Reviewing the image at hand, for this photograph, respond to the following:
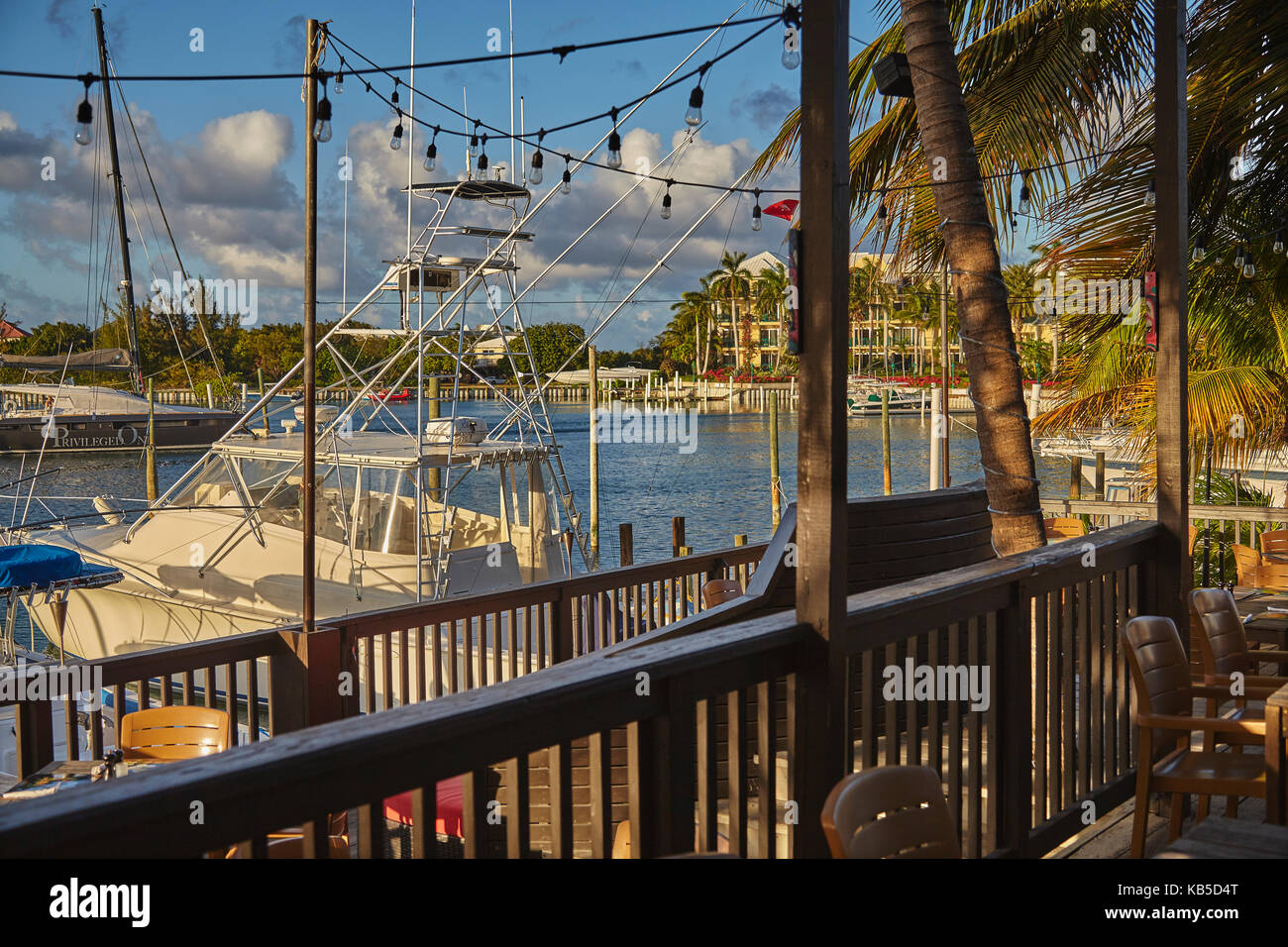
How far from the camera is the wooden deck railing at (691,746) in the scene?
1482 mm

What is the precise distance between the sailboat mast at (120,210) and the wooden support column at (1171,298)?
18.1m

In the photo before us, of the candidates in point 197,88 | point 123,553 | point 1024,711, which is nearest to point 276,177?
point 123,553

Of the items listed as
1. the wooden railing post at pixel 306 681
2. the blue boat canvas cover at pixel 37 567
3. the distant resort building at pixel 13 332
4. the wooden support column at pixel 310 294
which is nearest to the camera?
the wooden railing post at pixel 306 681

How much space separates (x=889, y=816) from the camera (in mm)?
1978

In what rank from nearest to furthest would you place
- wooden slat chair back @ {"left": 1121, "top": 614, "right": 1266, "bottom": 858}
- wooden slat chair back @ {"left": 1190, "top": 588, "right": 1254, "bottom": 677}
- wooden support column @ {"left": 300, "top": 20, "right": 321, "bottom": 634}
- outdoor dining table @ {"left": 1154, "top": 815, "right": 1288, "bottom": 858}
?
1. outdoor dining table @ {"left": 1154, "top": 815, "right": 1288, "bottom": 858}
2. wooden slat chair back @ {"left": 1121, "top": 614, "right": 1266, "bottom": 858}
3. wooden slat chair back @ {"left": 1190, "top": 588, "right": 1254, "bottom": 677}
4. wooden support column @ {"left": 300, "top": 20, "right": 321, "bottom": 634}

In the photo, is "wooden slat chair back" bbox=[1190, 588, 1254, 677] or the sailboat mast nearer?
"wooden slat chair back" bbox=[1190, 588, 1254, 677]

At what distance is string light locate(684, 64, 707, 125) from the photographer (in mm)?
5844

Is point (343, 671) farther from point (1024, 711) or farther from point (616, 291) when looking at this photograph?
point (616, 291)

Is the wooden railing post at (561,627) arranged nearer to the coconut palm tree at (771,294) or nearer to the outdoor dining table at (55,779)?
the outdoor dining table at (55,779)

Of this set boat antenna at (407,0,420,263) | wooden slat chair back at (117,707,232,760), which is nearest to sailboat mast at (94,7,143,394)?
boat antenna at (407,0,420,263)

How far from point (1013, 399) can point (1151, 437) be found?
4530mm

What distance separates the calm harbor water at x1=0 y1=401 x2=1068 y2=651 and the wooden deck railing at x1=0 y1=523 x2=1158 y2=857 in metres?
18.8

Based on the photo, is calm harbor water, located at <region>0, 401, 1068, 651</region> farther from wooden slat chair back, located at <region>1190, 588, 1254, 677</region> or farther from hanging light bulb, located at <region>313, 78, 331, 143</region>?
wooden slat chair back, located at <region>1190, 588, 1254, 677</region>

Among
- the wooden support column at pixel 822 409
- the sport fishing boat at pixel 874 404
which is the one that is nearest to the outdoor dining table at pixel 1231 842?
the wooden support column at pixel 822 409
